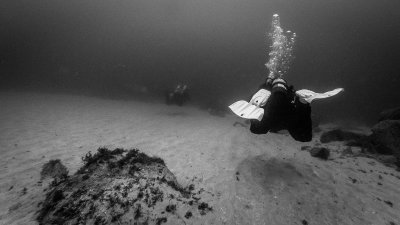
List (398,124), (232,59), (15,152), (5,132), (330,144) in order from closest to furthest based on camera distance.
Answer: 1. (15,152)
2. (398,124)
3. (5,132)
4. (330,144)
5. (232,59)

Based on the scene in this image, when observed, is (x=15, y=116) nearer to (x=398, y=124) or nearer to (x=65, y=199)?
(x=65, y=199)

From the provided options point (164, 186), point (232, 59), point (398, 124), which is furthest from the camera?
point (232, 59)

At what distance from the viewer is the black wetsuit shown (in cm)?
401

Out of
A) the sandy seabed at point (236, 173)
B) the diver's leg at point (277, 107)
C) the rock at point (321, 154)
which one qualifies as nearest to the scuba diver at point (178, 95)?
the sandy seabed at point (236, 173)

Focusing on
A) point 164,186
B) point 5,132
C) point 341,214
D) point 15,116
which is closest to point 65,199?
point 164,186

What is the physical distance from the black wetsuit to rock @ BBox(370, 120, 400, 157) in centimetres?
625

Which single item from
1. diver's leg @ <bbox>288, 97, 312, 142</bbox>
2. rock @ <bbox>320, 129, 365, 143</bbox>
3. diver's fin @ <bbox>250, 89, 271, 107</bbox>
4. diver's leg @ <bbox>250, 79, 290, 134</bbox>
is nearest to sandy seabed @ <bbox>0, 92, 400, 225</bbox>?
rock @ <bbox>320, 129, 365, 143</bbox>

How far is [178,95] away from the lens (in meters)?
20.5

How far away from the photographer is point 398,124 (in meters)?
7.93

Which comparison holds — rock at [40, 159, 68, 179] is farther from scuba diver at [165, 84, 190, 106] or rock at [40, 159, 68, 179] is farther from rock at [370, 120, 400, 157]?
scuba diver at [165, 84, 190, 106]

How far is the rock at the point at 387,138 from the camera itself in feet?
25.9

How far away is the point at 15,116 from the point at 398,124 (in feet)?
60.1

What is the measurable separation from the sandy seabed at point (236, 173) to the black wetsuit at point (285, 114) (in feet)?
4.98

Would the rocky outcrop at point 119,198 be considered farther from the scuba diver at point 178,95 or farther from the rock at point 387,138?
the scuba diver at point 178,95
